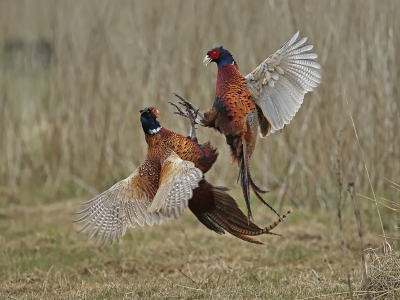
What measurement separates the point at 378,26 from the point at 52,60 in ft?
13.6

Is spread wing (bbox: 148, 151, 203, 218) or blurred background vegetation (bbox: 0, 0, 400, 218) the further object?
blurred background vegetation (bbox: 0, 0, 400, 218)

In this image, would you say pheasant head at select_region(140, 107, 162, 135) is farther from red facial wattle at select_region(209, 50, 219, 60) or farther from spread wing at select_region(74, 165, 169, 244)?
red facial wattle at select_region(209, 50, 219, 60)

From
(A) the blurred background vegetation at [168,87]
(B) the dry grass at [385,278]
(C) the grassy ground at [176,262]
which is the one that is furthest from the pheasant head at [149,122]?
(A) the blurred background vegetation at [168,87]

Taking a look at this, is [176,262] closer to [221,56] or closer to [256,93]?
[256,93]

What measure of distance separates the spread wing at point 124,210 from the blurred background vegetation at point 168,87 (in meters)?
2.53

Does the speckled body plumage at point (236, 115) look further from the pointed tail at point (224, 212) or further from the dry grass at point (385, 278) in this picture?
the dry grass at point (385, 278)

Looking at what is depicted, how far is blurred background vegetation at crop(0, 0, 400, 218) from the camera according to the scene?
6.58 meters

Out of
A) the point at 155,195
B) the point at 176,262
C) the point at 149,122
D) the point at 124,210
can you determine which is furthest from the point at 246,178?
the point at 176,262

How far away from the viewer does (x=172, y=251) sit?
19.2 feet

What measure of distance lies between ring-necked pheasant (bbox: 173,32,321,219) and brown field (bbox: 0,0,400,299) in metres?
0.45

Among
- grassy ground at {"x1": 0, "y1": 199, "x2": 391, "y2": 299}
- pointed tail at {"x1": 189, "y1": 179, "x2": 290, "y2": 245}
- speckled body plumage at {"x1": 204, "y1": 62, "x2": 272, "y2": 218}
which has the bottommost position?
grassy ground at {"x1": 0, "y1": 199, "x2": 391, "y2": 299}

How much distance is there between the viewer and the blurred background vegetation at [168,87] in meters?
6.58

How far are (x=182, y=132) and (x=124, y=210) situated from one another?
111 inches

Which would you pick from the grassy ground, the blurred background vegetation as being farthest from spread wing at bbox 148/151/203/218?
the blurred background vegetation
